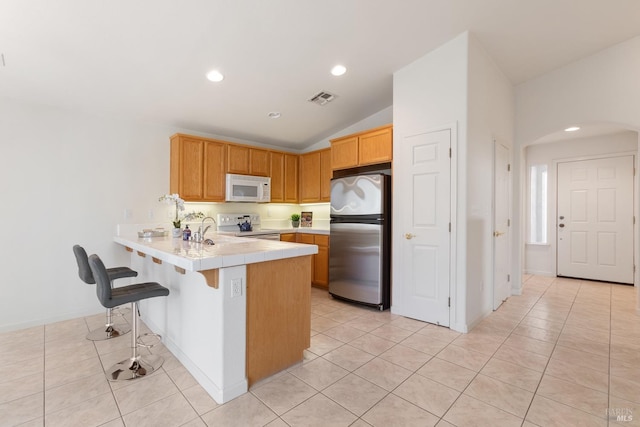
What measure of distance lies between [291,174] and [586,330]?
14.4 feet

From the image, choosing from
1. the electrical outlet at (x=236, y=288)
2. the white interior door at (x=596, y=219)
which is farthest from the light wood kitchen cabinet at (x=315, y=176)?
the white interior door at (x=596, y=219)

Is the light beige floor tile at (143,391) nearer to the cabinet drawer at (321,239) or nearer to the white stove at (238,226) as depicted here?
the white stove at (238,226)

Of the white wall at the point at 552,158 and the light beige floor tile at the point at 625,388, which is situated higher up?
the white wall at the point at 552,158

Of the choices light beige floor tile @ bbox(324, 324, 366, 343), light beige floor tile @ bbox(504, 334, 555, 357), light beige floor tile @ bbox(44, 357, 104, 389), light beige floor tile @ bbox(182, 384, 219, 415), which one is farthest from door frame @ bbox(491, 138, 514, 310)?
light beige floor tile @ bbox(44, 357, 104, 389)

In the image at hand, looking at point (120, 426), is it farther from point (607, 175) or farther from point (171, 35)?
point (607, 175)

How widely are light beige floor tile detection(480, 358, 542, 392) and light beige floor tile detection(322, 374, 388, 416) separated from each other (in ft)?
2.86

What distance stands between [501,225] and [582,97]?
1.91m

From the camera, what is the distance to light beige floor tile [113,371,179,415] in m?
1.81

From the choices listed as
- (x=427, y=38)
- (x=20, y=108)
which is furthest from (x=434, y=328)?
(x=20, y=108)

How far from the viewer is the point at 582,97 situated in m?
3.74

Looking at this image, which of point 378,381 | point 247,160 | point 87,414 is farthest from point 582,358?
point 247,160

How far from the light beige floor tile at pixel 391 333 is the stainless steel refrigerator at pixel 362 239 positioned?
52 centimetres

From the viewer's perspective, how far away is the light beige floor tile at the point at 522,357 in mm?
2258

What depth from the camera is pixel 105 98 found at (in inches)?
127
